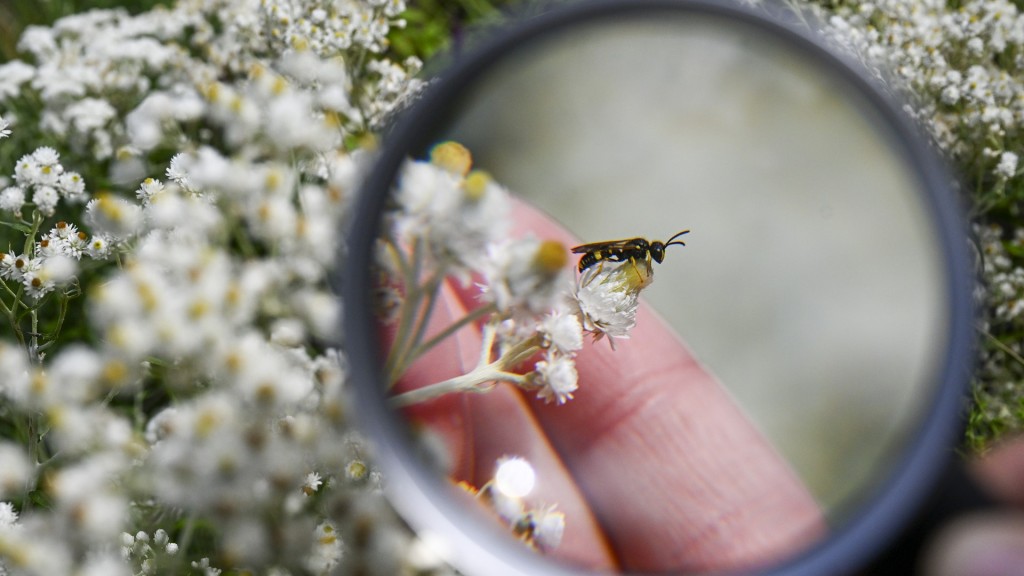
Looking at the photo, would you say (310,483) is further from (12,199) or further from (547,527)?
(12,199)

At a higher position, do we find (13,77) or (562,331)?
(562,331)

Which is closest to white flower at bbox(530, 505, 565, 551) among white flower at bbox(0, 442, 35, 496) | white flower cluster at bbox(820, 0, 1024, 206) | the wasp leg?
the wasp leg

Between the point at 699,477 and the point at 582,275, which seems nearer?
the point at 582,275

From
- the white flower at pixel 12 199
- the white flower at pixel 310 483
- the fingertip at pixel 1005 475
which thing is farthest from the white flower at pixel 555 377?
the white flower at pixel 12 199

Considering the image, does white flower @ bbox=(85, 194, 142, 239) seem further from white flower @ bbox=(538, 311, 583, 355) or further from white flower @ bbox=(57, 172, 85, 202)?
white flower @ bbox=(538, 311, 583, 355)

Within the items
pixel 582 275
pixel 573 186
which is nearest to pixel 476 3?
pixel 573 186

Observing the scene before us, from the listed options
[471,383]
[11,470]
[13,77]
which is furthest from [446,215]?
[13,77]

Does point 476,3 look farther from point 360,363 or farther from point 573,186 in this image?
point 360,363

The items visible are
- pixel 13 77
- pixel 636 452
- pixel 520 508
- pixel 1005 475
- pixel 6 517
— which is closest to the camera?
pixel 1005 475
